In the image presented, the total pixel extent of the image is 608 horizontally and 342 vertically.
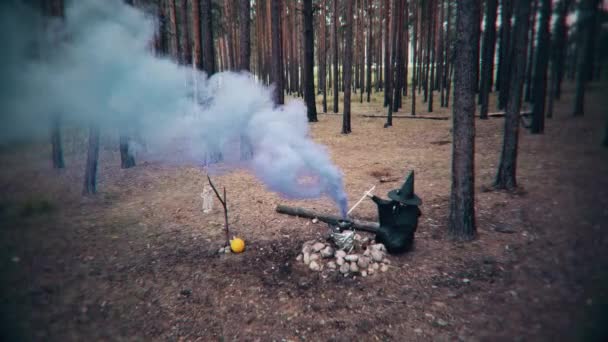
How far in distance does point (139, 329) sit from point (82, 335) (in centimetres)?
69

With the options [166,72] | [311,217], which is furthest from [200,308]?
[166,72]

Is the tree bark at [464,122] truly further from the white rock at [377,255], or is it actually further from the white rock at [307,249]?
the white rock at [307,249]

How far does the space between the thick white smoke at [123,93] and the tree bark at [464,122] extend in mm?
2255

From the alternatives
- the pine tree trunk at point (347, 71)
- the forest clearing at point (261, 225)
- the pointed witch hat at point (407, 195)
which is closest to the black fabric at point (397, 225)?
the forest clearing at point (261, 225)

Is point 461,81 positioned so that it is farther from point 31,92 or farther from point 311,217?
point 31,92

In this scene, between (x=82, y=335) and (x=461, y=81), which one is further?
(x=461, y=81)

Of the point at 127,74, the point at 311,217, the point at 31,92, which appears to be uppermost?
the point at 127,74

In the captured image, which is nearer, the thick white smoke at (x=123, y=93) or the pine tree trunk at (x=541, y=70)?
the thick white smoke at (x=123, y=93)

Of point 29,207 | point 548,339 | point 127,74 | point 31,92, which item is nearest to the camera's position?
point 548,339

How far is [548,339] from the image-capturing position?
3.77m

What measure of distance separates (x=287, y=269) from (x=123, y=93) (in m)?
4.72

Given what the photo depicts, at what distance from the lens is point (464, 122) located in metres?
5.87

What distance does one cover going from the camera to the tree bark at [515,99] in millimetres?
7176

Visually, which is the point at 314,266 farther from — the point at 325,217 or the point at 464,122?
the point at 464,122
